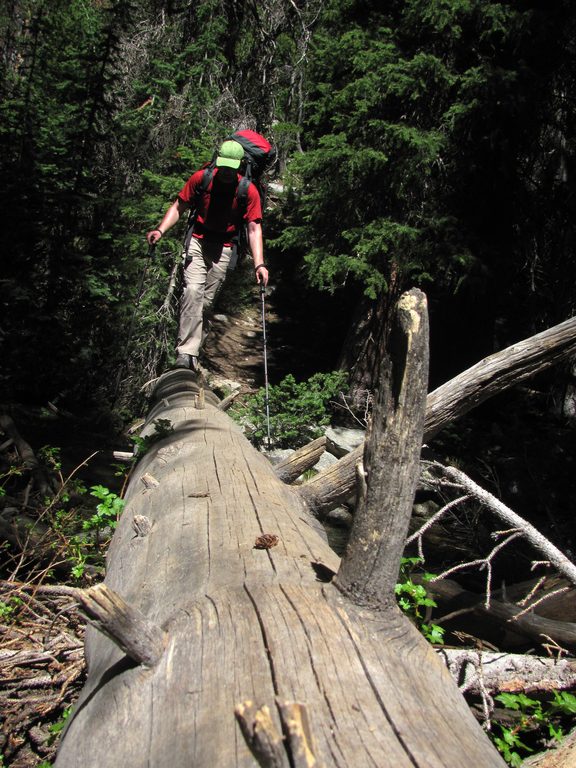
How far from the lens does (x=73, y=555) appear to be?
493 cm

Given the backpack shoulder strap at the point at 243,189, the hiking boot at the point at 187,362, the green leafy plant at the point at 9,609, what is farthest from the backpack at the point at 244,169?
the green leafy plant at the point at 9,609

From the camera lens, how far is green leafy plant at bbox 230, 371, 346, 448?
9656 mm

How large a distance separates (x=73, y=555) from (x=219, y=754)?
3.51 meters

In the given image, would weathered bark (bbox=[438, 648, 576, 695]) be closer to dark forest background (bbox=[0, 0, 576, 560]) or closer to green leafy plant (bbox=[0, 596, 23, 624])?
green leafy plant (bbox=[0, 596, 23, 624])

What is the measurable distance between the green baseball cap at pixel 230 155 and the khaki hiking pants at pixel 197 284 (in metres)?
1.01

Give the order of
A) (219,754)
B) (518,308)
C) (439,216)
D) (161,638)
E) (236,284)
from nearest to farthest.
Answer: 1. (219,754)
2. (161,638)
3. (439,216)
4. (518,308)
5. (236,284)

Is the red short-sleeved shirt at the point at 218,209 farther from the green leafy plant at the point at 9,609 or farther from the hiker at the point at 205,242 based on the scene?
the green leafy plant at the point at 9,609

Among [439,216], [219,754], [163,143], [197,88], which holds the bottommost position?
[219,754]

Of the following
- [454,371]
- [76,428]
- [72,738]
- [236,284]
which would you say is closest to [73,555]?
[72,738]

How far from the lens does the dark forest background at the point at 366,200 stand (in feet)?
28.2

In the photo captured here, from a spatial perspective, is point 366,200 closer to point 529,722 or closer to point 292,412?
point 292,412

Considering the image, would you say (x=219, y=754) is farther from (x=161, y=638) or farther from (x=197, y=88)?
(x=197, y=88)

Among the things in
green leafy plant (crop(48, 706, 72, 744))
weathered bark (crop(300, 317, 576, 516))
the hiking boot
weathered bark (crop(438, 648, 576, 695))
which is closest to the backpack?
the hiking boot

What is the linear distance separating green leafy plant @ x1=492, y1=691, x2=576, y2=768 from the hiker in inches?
196
